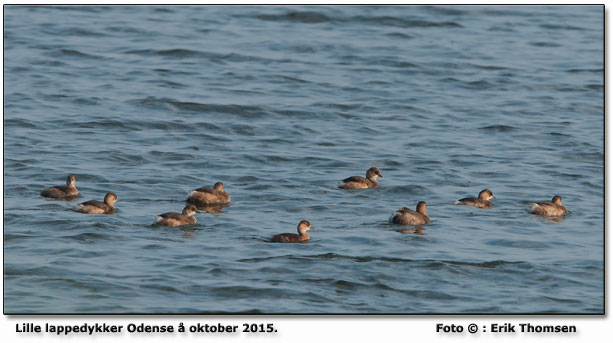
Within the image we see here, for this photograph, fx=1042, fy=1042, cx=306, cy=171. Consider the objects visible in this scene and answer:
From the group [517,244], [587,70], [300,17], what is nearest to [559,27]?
[587,70]

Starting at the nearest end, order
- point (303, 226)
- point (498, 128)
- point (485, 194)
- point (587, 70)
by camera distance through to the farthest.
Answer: point (303, 226), point (485, 194), point (498, 128), point (587, 70)

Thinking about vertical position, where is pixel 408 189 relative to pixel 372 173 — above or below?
below

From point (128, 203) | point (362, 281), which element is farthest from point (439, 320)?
point (128, 203)

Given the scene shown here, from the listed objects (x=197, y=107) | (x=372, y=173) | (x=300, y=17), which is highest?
(x=300, y=17)

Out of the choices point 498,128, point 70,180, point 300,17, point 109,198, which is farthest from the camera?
point 300,17

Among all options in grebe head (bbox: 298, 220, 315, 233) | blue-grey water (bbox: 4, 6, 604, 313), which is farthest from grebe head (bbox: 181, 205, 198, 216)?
grebe head (bbox: 298, 220, 315, 233)

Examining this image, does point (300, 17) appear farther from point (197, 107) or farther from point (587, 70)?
point (197, 107)

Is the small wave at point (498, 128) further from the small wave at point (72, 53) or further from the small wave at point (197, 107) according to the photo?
the small wave at point (72, 53)

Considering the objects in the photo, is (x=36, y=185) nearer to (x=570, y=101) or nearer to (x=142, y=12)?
(x=570, y=101)

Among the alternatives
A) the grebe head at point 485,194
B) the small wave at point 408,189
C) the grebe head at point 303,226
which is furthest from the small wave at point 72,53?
the grebe head at point 303,226
